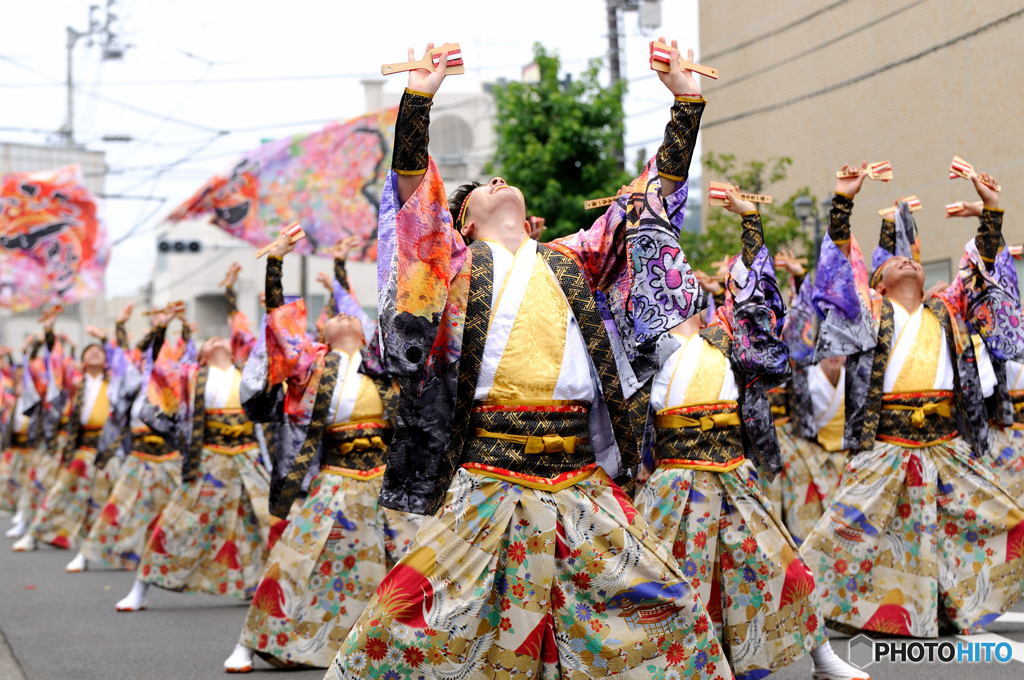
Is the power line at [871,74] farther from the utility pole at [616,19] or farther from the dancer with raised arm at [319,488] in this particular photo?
the dancer with raised arm at [319,488]

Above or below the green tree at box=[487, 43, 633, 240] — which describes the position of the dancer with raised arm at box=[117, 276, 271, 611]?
below

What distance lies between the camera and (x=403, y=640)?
4434mm

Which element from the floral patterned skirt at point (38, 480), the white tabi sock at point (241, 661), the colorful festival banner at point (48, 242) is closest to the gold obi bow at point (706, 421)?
the white tabi sock at point (241, 661)

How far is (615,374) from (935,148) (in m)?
14.6

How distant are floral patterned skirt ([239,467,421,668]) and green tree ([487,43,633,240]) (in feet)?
39.2

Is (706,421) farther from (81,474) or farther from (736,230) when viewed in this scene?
(736,230)

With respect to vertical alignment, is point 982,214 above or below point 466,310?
above

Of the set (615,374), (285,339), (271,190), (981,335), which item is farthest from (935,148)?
(615,374)

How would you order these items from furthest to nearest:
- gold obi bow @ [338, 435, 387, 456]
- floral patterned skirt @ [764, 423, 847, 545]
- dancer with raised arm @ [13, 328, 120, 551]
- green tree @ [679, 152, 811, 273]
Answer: green tree @ [679, 152, 811, 273] → dancer with raised arm @ [13, 328, 120, 551] → floral patterned skirt @ [764, 423, 847, 545] → gold obi bow @ [338, 435, 387, 456]

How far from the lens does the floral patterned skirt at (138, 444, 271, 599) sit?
1047 cm

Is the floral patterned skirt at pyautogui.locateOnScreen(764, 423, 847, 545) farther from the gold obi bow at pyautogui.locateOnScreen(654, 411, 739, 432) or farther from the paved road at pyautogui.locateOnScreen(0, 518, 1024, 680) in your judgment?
the gold obi bow at pyautogui.locateOnScreen(654, 411, 739, 432)

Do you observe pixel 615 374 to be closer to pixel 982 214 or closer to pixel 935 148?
pixel 982 214

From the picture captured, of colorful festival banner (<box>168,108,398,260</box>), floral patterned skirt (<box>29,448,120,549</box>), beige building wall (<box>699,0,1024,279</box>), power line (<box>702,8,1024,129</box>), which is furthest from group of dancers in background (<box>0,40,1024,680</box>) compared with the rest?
power line (<box>702,8,1024,129</box>)
